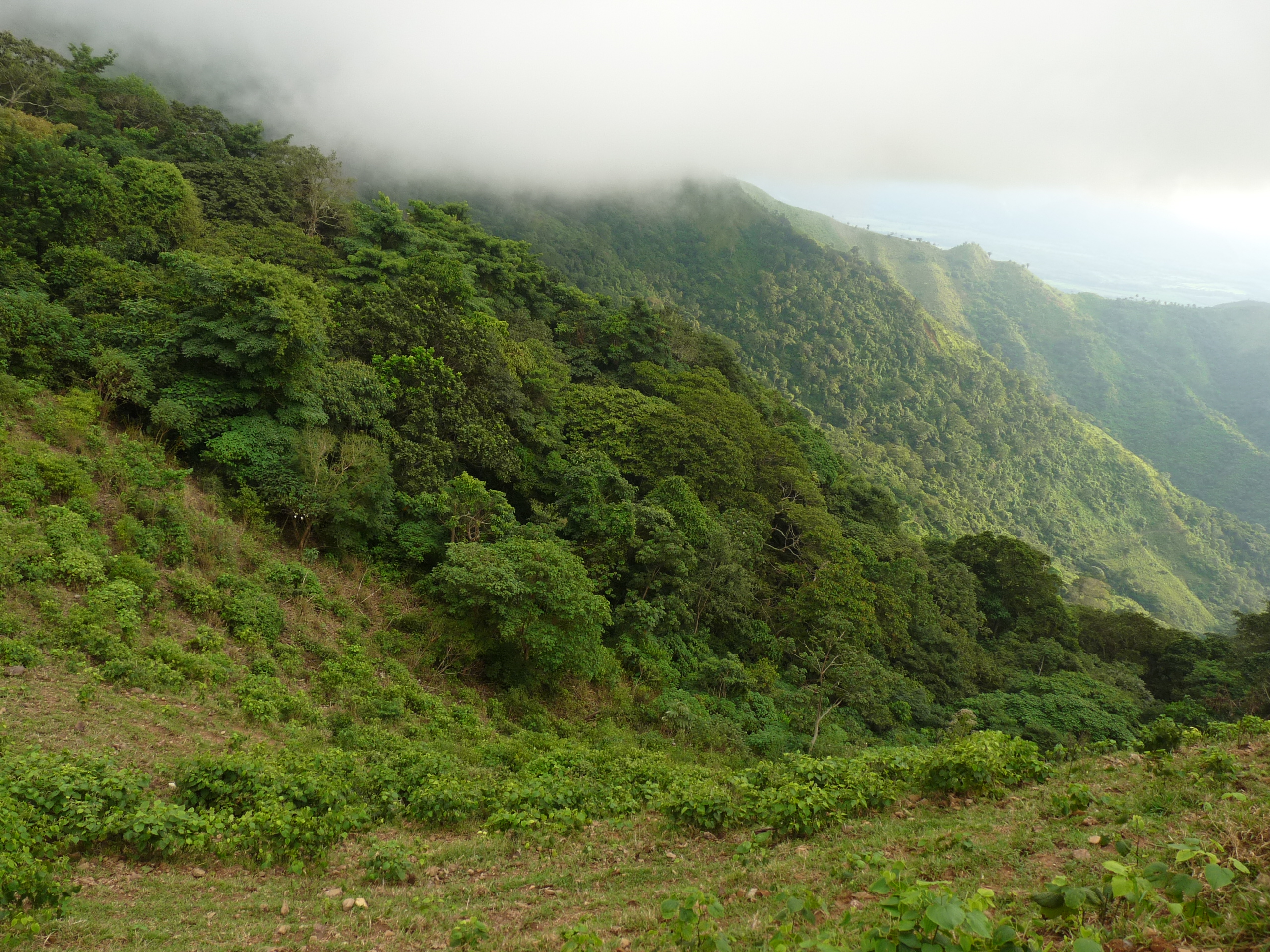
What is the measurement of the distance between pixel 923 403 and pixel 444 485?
93039mm

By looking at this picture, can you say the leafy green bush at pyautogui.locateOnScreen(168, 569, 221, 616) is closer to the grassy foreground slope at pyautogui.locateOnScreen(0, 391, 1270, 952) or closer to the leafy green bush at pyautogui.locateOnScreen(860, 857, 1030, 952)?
the grassy foreground slope at pyautogui.locateOnScreen(0, 391, 1270, 952)

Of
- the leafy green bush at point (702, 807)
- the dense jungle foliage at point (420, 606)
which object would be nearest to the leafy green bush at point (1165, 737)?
the dense jungle foliage at point (420, 606)

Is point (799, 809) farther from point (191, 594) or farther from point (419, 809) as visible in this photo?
point (191, 594)

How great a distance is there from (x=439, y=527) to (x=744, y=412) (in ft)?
55.6

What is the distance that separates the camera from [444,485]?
16219 millimetres

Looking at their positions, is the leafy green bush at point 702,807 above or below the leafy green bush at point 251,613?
above

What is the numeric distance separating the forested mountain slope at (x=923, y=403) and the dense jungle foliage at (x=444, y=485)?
165 feet

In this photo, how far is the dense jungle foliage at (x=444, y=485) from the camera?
11.4 meters

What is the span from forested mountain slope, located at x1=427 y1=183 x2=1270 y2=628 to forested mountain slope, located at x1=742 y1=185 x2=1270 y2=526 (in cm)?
3482

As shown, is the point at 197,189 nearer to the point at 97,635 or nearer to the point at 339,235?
the point at 339,235

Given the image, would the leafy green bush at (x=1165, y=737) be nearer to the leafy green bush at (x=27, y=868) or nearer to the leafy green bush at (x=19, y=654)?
the leafy green bush at (x=27, y=868)

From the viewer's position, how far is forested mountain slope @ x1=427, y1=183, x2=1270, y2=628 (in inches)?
3386

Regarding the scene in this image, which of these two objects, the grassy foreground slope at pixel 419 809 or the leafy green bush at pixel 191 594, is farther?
the leafy green bush at pixel 191 594

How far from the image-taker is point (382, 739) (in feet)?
30.7
